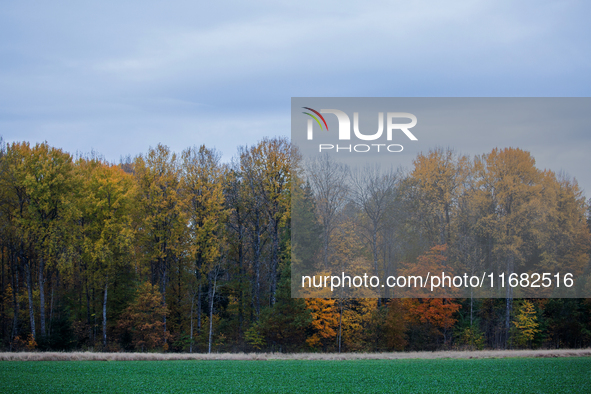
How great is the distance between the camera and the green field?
17.2 m

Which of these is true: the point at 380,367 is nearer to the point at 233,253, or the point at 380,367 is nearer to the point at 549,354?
the point at 549,354

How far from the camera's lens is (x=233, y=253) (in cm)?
4028

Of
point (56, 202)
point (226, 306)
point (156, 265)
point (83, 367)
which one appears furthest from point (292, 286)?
point (56, 202)

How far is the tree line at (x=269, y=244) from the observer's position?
32.2 metres

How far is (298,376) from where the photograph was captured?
20250 mm

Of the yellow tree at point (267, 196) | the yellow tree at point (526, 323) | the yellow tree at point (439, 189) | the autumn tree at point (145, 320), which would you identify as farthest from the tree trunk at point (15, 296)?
the yellow tree at point (526, 323)

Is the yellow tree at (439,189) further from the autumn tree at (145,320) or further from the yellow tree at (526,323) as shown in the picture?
the autumn tree at (145,320)

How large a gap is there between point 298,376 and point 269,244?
64.0ft

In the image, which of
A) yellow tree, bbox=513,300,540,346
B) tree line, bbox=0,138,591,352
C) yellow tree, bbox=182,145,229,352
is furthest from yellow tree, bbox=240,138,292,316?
yellow tree, bbox=513,300,540,346

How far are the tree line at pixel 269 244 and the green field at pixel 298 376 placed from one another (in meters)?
8.62

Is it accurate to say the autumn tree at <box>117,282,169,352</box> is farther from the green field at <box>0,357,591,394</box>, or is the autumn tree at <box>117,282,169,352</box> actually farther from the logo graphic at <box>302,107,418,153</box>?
the logo graphic at <box>302,107,418,153</box>

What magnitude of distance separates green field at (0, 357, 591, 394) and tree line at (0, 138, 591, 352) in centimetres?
862

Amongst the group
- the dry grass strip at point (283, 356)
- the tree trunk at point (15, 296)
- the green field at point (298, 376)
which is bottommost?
the dry grass strip at point (283, 356)

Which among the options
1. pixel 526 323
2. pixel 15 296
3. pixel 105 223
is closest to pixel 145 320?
pixel 105 223
